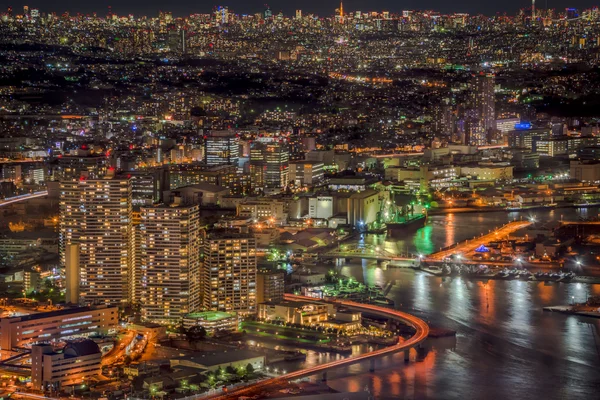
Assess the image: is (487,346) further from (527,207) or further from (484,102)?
(484,102)

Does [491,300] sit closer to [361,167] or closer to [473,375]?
[473,375]

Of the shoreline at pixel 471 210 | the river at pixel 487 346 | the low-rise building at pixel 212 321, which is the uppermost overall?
the shoreline at pixel 471 210

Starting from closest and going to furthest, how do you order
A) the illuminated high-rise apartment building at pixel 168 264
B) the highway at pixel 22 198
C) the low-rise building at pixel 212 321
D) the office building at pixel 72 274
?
the low-rise building at pixel 212 321
the illuminated high-rise apartment building at pixel 168 264
the office building at pixel 72 274
the highway at pixel 22 198

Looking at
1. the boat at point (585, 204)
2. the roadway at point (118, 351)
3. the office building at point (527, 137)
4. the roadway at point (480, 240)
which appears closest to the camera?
the roadway at point (118, 351)

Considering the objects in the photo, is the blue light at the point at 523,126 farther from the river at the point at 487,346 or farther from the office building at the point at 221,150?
the river at the point at 487,346

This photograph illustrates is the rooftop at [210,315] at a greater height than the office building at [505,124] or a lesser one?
lesser

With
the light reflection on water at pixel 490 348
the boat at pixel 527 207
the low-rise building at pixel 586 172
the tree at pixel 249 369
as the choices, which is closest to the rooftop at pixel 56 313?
the tree at pixel 249 369

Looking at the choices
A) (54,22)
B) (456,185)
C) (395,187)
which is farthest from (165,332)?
(54,22)

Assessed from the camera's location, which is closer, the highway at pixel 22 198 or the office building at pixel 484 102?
the highway at pixel 22 198

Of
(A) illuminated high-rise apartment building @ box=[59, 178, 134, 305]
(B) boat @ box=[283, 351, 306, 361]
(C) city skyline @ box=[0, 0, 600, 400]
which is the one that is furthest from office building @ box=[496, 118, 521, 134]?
(B) boat @ box=[283, 351, 306, 361]
